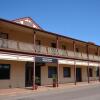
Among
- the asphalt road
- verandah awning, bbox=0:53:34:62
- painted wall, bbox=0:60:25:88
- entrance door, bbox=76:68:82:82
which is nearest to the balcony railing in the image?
verandah awning, bbox=0:53:34:62

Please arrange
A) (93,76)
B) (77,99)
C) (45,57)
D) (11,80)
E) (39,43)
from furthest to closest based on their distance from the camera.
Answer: (93,76)
(39,43)
(45,57)
(11,80)
(77,99)

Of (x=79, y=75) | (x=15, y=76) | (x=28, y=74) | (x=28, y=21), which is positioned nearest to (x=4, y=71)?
(x=15, y=76)

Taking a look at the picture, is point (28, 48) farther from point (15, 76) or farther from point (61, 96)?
point (61, 96)

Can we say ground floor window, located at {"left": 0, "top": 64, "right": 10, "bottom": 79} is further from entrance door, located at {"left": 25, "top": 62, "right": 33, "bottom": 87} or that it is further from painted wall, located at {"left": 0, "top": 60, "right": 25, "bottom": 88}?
entrance door, located at {"left": 25, "top": 62, "right": 33, "bottom": 87}

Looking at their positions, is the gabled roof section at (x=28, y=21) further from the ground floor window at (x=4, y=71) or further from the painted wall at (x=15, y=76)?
the ground floor window at (x=4, y=71)

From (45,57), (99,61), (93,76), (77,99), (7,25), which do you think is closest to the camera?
(77,99)

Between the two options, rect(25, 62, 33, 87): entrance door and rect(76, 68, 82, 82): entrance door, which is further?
rect(76, 68, 82, 82): entrance door

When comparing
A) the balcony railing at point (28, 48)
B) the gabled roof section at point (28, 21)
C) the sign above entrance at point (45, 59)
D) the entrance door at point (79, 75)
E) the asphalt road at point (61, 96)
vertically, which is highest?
the gabled roof section at point (28, 21)

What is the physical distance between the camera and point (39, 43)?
30.8 meters

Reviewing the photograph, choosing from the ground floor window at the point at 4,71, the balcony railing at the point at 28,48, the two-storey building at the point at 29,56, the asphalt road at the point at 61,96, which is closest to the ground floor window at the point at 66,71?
the two-storey building at the point at 29,56

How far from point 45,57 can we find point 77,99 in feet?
40.7

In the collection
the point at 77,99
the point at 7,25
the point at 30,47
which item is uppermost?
the point at 7,25

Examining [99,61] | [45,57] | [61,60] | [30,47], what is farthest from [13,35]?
[99,61]

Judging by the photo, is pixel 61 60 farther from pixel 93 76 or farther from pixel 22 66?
pixel 93 76
